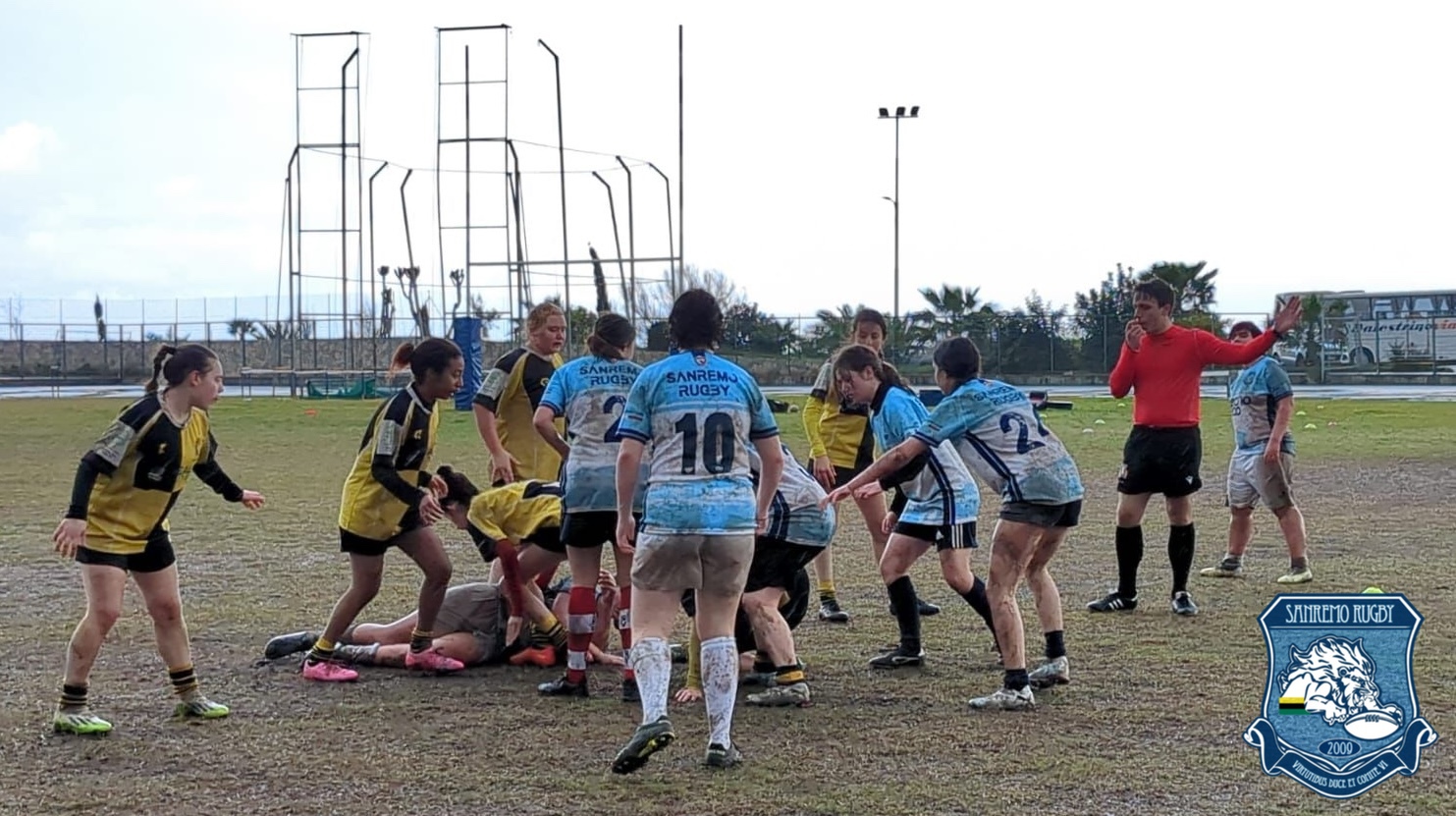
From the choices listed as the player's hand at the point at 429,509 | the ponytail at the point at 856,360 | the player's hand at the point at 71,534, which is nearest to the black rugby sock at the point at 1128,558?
the ponytail at the point at 856,360

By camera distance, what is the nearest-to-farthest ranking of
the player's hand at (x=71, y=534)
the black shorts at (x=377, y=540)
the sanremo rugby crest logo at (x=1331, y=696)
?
the sanremo rugby crest logo at (x=1331, y=696) < the player's hand at (x=71, y=534) < the black shorts at (x=377, y=540)

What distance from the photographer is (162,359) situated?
6613 mm

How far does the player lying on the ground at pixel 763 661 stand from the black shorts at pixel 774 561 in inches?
4.5

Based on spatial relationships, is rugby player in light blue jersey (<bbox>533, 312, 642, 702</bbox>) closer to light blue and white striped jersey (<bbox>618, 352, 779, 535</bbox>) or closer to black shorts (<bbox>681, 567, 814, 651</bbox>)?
black shorts (<bbox>681, 567, 814, 651</bbox>)

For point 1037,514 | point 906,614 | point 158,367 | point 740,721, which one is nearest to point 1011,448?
point 1037,514

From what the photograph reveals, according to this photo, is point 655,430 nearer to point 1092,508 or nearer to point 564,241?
point 1092,508

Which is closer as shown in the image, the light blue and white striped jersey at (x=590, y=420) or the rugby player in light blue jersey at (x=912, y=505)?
the light blue and white striped jersey at (x=590, y=420)

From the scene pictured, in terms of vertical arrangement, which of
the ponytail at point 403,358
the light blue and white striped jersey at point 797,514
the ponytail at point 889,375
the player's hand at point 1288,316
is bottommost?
the light blue and white striped jersey at point 797,514

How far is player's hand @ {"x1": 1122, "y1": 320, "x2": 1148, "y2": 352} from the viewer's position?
9.26 m

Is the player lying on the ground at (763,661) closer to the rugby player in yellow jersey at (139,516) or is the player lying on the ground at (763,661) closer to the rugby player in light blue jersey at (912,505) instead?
the rugby player in light blue jersey at (912,505)

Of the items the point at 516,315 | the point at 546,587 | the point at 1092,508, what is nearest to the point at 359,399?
the point at 516,315

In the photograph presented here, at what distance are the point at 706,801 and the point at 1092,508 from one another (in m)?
9.91

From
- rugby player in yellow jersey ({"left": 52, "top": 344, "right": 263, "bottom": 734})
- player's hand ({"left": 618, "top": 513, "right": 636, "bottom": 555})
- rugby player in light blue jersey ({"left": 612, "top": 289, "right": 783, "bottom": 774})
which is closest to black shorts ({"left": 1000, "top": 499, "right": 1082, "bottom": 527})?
rugby player in light blue jersey ({"left": 612, "top": 289, "right": 783, "bottom": 774})

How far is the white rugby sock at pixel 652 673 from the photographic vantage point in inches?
223
